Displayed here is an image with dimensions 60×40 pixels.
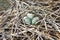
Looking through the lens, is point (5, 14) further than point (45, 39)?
Yes

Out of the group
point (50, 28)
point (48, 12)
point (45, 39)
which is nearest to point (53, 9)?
point (48, 12)

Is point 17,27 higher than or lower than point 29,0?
lower

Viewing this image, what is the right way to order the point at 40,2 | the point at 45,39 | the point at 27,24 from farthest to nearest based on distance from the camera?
1. the point at 40,2
2. the point at 27,24
3. the point at 45,39

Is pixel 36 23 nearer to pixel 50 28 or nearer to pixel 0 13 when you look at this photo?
pixel 50 28

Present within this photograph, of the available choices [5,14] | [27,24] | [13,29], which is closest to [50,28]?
[27,24]

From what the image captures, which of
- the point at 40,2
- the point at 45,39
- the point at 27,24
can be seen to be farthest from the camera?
the point at 40,2

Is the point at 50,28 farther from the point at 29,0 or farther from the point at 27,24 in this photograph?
the point at 29,0
